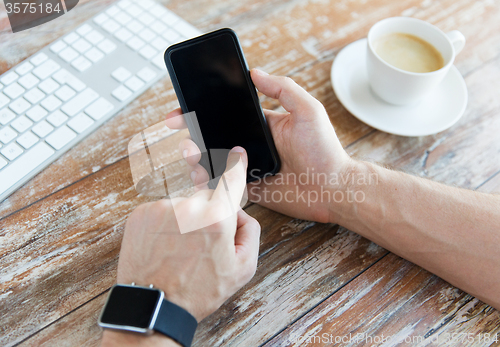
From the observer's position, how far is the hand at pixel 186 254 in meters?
0.48

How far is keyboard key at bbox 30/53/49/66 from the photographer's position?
2.43 ft

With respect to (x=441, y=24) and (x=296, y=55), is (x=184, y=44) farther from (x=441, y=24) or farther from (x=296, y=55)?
(x=441, y=24)

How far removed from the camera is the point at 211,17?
912 mm

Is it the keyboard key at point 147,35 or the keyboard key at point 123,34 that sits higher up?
the keyboard key at point 123,34

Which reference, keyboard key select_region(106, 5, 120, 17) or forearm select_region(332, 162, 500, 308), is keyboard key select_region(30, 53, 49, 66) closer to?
keyboard key select_region(106, 5, 120, 17)

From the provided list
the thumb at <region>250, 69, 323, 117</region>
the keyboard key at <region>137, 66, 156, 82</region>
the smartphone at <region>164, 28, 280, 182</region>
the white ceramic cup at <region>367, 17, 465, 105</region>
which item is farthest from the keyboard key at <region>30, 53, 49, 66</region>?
the white ceramic cup at <region>367, 17, 465, 105</region>

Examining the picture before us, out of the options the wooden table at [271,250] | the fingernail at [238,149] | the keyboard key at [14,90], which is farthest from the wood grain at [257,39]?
the fingernail at [238,149]

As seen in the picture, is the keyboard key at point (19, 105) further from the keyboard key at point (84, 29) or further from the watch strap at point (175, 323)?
the watch strap at point (175, 323)

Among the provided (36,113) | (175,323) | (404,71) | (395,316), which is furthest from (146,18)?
(395,316)

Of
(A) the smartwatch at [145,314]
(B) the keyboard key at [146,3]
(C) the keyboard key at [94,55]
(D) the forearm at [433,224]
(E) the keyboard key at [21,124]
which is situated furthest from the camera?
(B) the keyboard key at [146,3]

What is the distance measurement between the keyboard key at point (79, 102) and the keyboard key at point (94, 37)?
141 millimetres

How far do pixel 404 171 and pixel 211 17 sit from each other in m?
0.62

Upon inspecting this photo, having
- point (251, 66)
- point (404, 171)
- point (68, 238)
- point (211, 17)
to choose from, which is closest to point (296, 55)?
point (251, 66)

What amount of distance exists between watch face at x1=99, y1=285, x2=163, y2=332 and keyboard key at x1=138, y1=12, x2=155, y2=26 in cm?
64
